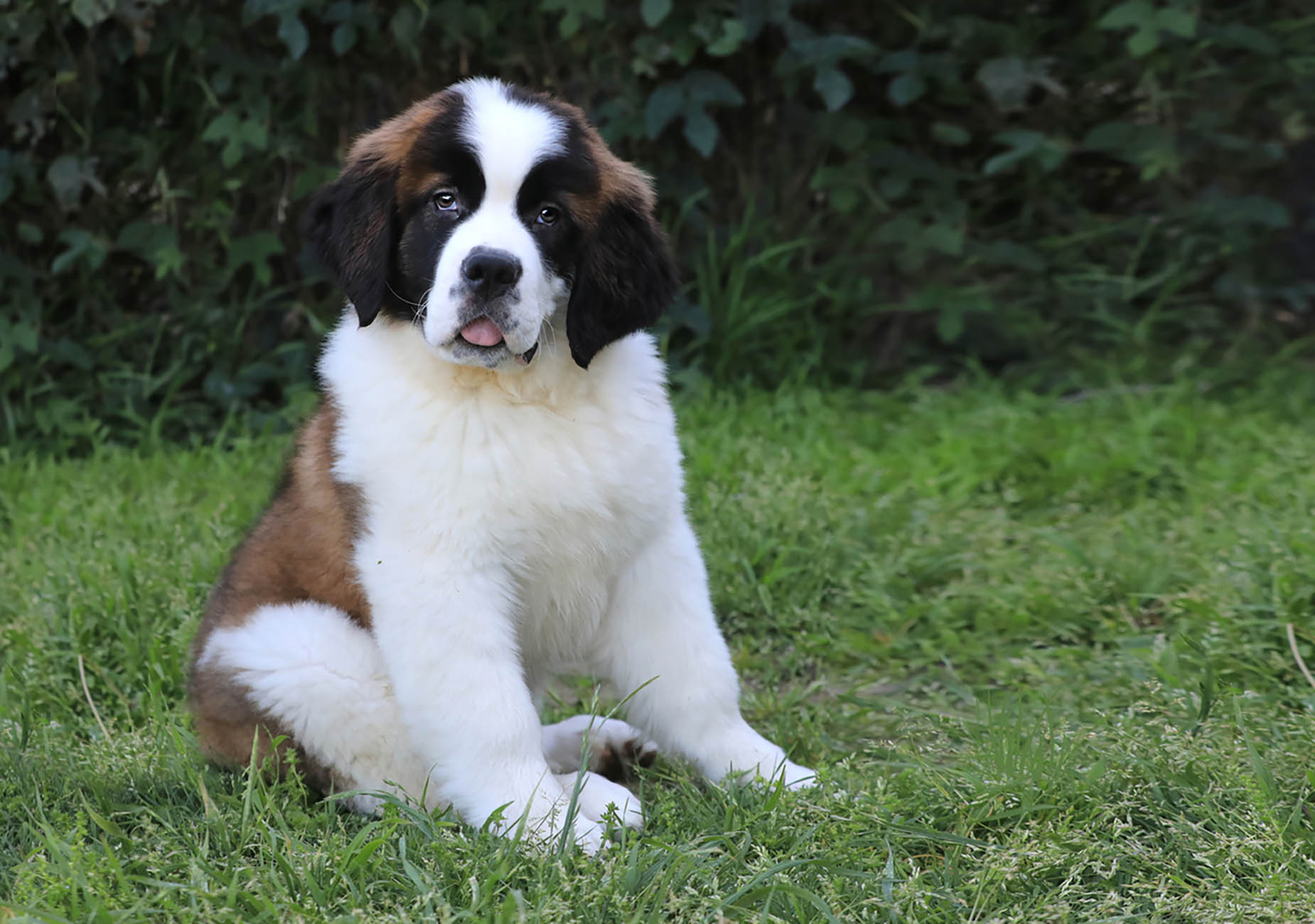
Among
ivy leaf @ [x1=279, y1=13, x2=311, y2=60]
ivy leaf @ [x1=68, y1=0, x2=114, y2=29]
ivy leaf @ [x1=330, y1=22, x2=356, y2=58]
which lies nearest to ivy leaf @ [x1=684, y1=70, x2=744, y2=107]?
ivy leaf @ [x1=330, y1=22, x2=356, y2=58]

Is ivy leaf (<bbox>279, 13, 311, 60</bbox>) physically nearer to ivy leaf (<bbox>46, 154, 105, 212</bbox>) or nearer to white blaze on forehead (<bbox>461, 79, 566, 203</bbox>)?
ivy leaf (<bbox>46, 154, 105, 212</bbox>)

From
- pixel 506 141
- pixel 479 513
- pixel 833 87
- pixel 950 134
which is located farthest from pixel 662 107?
pixel 479 513

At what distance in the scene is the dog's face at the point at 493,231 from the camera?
2.46 meters

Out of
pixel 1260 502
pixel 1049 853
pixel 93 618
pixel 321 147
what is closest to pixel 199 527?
pixel 93 618

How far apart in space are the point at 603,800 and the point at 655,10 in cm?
339

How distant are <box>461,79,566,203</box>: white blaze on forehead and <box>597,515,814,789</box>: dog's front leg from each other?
0.76 meters

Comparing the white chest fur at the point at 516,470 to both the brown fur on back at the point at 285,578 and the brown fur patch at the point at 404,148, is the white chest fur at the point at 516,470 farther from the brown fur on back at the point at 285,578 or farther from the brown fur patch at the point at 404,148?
the brown fur patch at the point at 404,148

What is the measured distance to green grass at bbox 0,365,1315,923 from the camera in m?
2.13

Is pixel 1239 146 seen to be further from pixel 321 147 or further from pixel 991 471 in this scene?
pixel 321 147

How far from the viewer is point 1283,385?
Result: 552 centimetres

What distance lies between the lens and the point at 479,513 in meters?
2.47

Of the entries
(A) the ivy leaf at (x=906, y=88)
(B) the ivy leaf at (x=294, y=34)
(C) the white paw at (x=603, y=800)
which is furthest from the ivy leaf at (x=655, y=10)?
(C) the white paw at (x=603, y=800)

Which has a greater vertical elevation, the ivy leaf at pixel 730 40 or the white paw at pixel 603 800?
the ivy leaf at pixel 730 40

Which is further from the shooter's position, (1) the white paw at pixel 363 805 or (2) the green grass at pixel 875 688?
(1) the white paw at pixel 363 805
